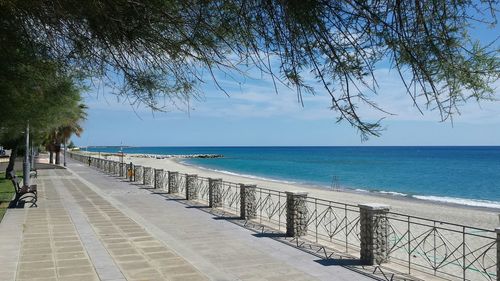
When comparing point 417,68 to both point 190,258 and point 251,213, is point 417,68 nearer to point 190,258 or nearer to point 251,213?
point 190,258

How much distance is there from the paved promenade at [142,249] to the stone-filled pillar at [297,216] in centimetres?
57

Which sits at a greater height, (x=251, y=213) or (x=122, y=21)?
(x=122, y=21)

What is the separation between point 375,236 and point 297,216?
2.31 m

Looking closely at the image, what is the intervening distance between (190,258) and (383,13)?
570 centimetres

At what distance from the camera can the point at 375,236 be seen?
711 cm

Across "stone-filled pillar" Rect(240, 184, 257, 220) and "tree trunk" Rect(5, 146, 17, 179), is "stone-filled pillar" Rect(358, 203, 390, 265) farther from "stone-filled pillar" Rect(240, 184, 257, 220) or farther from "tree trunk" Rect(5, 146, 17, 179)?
"tree trunk" Rect(5, 146, 17, 179)

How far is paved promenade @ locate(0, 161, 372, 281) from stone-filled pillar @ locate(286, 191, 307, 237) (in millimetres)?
571

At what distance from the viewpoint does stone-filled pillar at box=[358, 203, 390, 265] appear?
23.4ft

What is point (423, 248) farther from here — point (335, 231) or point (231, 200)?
point (231, 200)

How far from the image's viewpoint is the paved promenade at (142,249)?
21.5 feet

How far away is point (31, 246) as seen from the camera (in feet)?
27.3

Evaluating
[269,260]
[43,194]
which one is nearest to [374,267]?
[269,260]

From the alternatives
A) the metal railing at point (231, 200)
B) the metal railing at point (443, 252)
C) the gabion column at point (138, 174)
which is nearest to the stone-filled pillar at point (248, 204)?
the metal railing at point (231, 200)

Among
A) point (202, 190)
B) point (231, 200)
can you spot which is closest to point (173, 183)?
point (202, 190)
